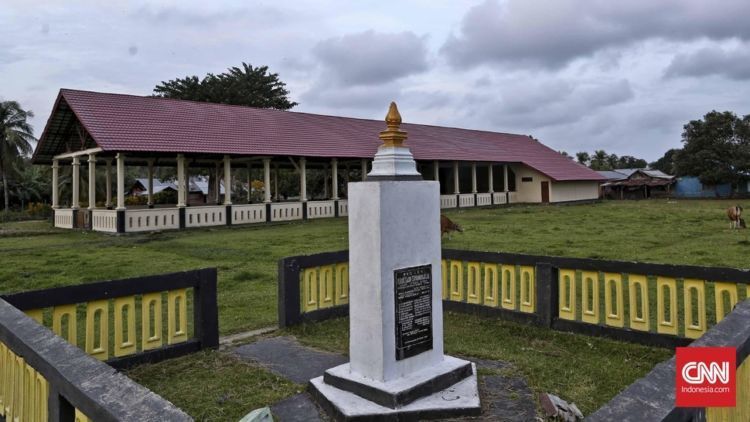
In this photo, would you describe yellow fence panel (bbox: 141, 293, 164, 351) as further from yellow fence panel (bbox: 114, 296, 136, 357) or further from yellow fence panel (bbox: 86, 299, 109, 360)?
yellow fence panel (bbox: 86, 299, 109, 360)

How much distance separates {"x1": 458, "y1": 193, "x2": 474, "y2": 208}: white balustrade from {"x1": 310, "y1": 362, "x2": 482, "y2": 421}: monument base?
28396mm

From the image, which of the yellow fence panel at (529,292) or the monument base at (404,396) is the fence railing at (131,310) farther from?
the yellow fence panel at (529,292)

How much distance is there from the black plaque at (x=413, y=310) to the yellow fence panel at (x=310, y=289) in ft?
7.97

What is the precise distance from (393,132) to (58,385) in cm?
296

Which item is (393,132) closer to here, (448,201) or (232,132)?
(232,132)

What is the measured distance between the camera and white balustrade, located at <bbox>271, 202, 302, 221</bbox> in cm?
2298

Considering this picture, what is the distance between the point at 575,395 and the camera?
4109 millimetres

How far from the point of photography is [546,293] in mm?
5926

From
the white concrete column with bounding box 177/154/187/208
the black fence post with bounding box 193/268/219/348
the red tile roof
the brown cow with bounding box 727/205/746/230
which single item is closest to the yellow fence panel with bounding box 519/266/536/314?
the black fence post with bounding box 193/268/219/348

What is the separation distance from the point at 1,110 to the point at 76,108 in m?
23.5

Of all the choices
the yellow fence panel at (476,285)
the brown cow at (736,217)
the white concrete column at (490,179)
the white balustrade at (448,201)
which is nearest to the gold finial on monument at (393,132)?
the yellow fence panel at (476,285)

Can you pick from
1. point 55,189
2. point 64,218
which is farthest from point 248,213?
point 55,189

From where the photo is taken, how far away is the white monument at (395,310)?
12.5 feet

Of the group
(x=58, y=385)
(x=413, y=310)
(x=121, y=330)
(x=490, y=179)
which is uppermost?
(x=490, y=179)
